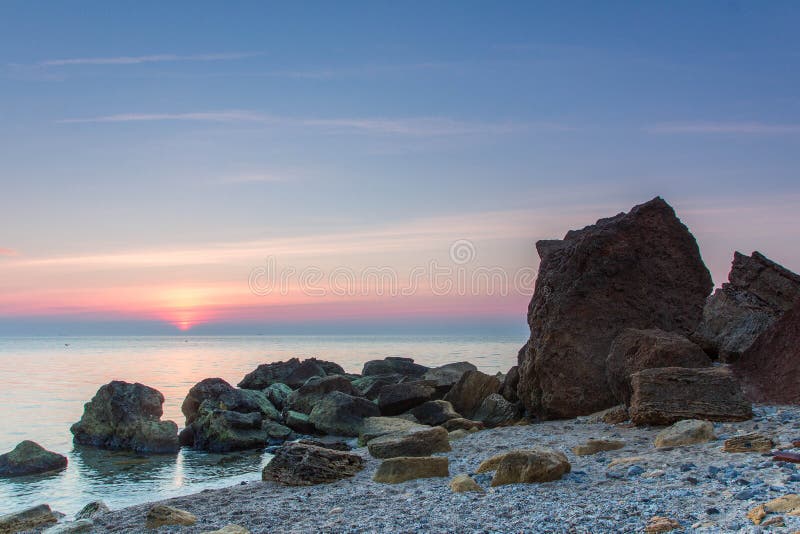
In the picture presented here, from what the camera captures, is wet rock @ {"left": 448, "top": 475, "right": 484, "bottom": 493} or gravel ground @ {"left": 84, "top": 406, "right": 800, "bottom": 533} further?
wet rock @ {"left": 448, "top": 475, "right": 484, "bottom": 493}

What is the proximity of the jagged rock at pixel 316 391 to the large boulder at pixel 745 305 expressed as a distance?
13479 millimetres

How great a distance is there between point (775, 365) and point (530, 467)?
695 cm

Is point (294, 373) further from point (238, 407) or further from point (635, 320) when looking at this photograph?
point (635, 320)

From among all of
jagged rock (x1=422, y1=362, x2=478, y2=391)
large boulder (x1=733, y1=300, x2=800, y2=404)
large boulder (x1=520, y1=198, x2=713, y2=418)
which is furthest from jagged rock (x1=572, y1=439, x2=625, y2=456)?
jagged rock (x1=422, y1=362, x2=478, y2=391)

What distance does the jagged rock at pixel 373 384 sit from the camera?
29859 millimetres

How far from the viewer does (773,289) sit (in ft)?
60.5

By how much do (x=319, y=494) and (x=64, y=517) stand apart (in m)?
5.92

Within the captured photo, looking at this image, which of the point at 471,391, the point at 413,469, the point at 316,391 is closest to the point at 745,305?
the point at 471,391

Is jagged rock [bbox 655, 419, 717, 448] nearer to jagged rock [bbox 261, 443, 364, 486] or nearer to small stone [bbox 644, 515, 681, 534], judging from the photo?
small stone [bbox 644, 515, 681, 534]

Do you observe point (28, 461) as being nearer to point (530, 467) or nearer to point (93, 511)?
point (93, 511)

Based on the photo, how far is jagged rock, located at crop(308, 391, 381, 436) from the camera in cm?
2267

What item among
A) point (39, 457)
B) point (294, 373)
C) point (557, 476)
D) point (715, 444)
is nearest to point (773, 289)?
point (715, 444)

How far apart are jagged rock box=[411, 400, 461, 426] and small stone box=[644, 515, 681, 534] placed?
1446 cm

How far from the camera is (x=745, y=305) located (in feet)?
60.1
